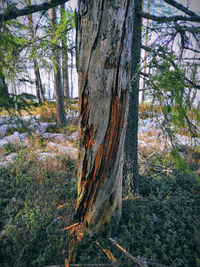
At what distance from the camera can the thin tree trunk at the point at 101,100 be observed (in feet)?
4.35

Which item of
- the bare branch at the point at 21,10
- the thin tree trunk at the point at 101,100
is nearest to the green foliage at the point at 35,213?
the thin tree trunk at the point at 101,100

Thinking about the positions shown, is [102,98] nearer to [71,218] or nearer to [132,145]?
[132,145]

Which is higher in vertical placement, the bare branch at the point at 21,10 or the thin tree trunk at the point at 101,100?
the bare branch at the point at 21,10

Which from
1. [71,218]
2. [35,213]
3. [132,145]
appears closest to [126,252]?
[71,218]

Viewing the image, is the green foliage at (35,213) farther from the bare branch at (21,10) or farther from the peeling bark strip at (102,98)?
the bare branch at (21,10)

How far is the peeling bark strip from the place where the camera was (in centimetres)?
132

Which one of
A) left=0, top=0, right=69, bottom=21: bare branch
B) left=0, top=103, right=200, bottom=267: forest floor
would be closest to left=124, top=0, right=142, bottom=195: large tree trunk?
left=0, top=103, right=200, bottom=267: forest floor

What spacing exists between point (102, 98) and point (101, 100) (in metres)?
0.02

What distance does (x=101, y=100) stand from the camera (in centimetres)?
147

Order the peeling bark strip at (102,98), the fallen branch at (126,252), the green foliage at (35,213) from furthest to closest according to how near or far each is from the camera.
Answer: the green foliage at (35,213) < the fallen branch at (126,252) < the peeling bark strip at (102,98)

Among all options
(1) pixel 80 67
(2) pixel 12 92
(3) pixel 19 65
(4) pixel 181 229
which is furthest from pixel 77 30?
(4) pixel 181 229

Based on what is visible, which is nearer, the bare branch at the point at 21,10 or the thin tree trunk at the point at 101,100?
the thin tree trunk at the point at 101,100

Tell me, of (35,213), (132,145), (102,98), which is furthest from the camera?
(132,145)

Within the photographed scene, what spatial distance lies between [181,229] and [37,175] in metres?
2.92
